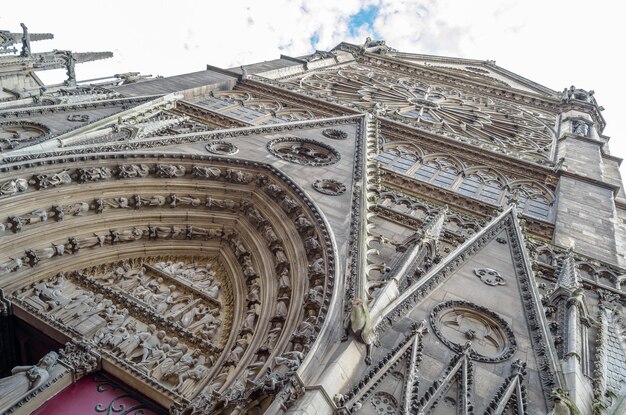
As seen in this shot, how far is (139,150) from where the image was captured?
1123 centimetres

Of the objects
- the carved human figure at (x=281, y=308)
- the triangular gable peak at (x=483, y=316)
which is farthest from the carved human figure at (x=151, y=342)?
the triangular gable peak at (x=483, y=316)

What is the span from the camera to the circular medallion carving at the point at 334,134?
15055 mm

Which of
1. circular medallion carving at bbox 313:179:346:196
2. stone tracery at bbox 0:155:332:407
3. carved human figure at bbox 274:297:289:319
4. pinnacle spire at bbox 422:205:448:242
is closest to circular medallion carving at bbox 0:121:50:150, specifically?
stone tracery at bbox 0:155:332:407

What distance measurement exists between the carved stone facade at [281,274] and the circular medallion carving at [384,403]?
0.11ft

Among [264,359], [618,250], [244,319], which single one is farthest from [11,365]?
[618,250]

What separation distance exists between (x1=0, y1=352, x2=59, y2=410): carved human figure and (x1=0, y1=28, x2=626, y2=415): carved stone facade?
0.10 ft

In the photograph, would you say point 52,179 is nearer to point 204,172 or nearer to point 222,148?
point 204,172

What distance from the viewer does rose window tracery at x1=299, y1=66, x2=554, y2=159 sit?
22.8 metres

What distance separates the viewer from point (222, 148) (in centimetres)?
1263

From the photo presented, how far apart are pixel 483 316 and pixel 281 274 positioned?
3422 millimetres

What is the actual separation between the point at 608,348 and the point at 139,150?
9.49 metres

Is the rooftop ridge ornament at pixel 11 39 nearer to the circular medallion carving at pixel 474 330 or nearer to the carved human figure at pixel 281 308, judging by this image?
the carved human figure at pixel 281 308

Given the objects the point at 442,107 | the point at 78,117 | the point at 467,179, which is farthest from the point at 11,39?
the point at 467,179

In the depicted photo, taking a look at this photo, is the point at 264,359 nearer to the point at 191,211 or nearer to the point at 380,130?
the point at 191,211
